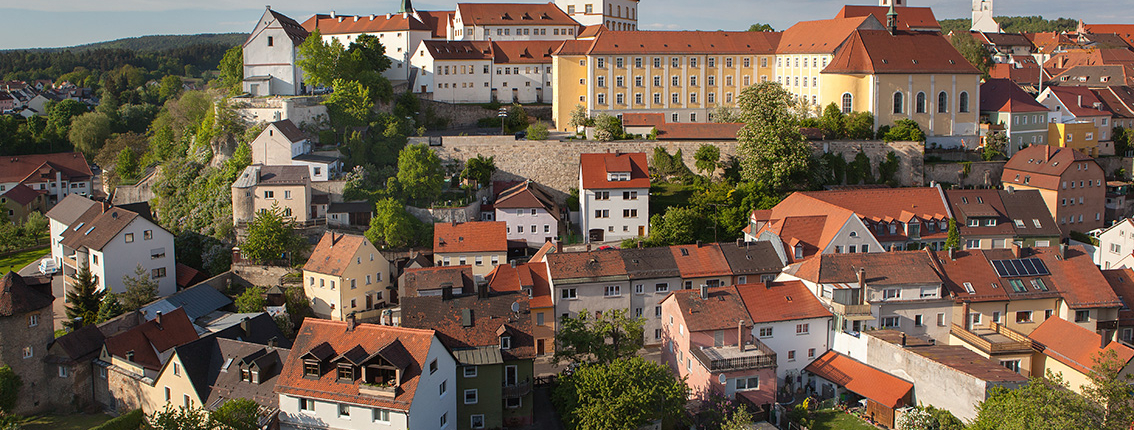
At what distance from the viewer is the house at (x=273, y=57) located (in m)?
59.6

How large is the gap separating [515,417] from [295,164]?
25522 mm

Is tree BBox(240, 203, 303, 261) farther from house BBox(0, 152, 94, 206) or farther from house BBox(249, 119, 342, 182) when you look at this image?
house BBox(0, 152, 94, 206)

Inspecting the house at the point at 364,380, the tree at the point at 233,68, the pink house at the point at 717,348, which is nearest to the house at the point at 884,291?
the pink house at the point at 717,348

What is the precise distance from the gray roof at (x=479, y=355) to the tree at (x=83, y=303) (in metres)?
20.7

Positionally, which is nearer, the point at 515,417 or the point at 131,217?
the point at 515,417

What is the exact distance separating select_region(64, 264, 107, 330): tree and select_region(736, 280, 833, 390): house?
92.8 ft

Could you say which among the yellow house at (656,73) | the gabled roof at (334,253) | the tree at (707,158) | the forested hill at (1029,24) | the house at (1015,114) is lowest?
the gabled roof at (334,253)

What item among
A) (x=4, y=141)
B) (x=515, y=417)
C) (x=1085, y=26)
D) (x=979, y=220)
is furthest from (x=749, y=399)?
(x=1085, y=26)

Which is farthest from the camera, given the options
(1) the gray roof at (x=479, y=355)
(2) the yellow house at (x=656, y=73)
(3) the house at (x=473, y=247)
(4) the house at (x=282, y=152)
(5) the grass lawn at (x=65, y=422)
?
(2) the yellow house at (x=656, y=73)

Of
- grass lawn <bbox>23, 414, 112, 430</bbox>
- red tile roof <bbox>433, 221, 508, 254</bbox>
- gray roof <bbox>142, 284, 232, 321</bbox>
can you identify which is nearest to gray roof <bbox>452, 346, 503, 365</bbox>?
grass lawn <bbox>23, 414, 112, 430</bbox>

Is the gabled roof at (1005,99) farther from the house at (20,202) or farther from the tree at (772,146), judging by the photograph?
the house at (20,202)

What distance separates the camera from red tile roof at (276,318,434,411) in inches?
1088

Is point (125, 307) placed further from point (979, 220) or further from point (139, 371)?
point (979, 220)

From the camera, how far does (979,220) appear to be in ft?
154
